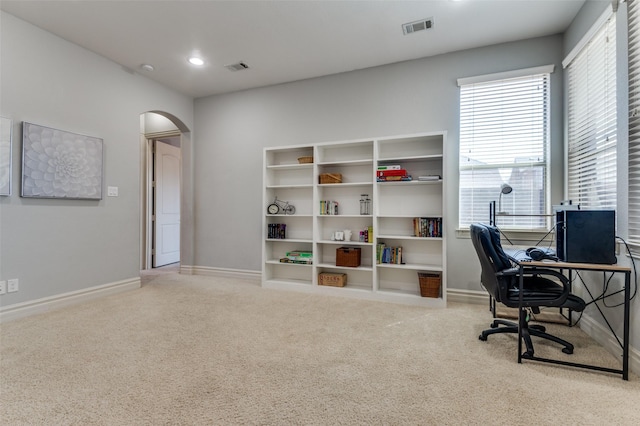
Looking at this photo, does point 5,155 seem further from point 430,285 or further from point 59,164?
point 430,285

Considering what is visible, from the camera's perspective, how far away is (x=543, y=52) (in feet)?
10.4

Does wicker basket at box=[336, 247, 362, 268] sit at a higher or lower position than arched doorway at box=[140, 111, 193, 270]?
lower

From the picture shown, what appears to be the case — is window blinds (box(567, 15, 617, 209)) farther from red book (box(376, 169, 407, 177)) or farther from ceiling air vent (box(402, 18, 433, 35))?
red book (box(376, 169, 407, 177))

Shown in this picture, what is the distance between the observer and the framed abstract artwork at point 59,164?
9.57ft

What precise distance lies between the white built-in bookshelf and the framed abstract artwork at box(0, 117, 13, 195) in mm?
2469

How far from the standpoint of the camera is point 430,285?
3.28 metres

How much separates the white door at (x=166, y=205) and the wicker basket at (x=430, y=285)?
184 inches

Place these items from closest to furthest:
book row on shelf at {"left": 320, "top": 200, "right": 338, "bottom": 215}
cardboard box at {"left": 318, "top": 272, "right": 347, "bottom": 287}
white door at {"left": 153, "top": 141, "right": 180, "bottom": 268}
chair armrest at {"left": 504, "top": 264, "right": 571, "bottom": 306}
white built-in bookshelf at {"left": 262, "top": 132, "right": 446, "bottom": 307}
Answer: chair armrest at {"left": 504, "top": 264, "right": 571, "bottom": 306} < white built-in bookshelf at {"left": 262, "top": 132, "right": 446, "bottom": 307} < cardboard box at {"left": 318, "top": 272, "right": 347, "bottom": 287} < book row on shelf at {"left": 320, "top": 200, "right": 338, "bottom": 215} < white door at {"left": 153, "top": 141, "right": 180, "bottom": 268}

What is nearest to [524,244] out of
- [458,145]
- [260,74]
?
[458,145]

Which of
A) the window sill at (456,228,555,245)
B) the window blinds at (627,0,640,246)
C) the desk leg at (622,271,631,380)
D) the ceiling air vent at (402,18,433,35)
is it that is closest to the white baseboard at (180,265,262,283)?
the window sill at (456,228,555,245)

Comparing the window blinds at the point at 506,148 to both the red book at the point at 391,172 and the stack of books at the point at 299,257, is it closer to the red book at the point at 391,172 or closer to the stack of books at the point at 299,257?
the red book at the point at 391,172

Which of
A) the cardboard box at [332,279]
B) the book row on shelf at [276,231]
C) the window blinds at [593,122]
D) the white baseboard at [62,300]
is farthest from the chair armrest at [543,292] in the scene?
the white baseboard at [62,300]

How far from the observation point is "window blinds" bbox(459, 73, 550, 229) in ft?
10.5

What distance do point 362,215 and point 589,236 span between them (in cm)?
204
